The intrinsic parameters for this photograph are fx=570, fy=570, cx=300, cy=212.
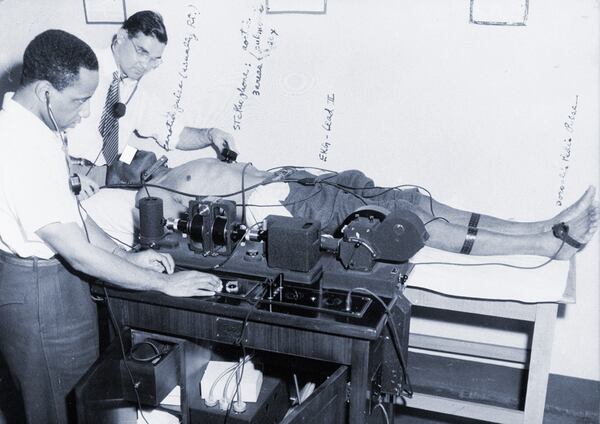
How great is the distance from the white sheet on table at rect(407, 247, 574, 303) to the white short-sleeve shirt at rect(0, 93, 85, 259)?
3.64 feet

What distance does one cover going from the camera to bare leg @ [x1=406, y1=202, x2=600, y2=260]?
197 centimetres

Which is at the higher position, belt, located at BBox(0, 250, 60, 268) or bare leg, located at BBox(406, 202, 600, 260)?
belt, located at BBox(0, 250, 60, 268)

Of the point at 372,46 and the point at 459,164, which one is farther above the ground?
the point at 372,46

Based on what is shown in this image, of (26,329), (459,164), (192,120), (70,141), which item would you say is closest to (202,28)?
(192,120)

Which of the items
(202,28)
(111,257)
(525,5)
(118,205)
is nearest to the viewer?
(111,257)

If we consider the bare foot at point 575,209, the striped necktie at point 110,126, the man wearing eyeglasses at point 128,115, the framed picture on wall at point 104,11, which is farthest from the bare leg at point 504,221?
the framed picture on wall at point 104,11

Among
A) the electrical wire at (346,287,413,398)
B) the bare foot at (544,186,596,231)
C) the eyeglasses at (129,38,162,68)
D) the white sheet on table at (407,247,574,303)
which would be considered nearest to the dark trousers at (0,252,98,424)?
the electrical wire at (346,287,413,398)

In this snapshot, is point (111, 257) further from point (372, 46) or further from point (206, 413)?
point (372, 46)

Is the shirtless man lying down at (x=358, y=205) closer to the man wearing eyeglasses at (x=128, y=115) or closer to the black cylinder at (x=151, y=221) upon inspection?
the man wearing eyeglasses at (x=128, y=115)

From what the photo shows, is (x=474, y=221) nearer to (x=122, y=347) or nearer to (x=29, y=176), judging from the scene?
(x=122, y=347)

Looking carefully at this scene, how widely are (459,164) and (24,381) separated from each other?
184cm

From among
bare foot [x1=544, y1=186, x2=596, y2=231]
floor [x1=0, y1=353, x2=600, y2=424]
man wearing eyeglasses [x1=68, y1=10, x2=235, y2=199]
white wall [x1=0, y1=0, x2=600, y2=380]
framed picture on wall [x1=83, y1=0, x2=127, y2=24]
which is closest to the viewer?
bare foot [x1=544, y1=186, x2=596, y2=231]

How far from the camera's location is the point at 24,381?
172 centimetres

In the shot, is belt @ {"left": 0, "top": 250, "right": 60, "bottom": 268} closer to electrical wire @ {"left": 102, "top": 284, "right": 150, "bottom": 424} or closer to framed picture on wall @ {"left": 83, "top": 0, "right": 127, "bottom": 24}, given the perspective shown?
electrical wire @ {"left": 102, "top": 284, "right": 150, "bottom": 424}
